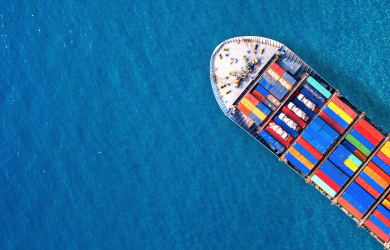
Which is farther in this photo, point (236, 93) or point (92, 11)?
point (92, 11)

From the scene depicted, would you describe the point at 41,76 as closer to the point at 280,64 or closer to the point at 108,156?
the point at 108,156

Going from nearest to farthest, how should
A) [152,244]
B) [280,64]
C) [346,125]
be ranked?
1. [346,125]
2. [280,64]
3. [152,244]

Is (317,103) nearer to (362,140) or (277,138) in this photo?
(277,138)

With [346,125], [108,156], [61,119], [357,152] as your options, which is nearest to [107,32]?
[61,119]

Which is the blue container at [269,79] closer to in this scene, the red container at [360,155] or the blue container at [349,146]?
the blue container at [349,146]

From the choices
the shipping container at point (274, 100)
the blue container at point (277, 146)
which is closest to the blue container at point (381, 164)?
the blue container at point (277, 146)

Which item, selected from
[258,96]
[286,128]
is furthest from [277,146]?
[258,96]
